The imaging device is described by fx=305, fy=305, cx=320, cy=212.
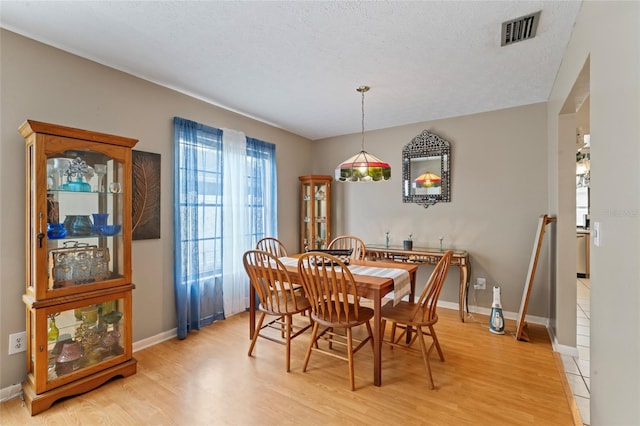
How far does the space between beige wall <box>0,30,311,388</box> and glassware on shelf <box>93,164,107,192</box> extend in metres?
0.41

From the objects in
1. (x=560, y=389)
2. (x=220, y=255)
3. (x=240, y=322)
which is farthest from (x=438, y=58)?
(x=240, y=322)

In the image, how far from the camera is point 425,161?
13.7 ft

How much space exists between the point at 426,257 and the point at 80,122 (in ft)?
12.2

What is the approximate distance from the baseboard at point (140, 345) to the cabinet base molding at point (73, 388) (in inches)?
2.9

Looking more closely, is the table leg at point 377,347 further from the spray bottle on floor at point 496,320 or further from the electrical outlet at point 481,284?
the electrical outlet at point 481,284

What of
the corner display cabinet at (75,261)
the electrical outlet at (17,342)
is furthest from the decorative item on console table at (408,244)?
the electrical outlet at (17,342)

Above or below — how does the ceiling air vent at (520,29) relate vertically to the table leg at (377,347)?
above

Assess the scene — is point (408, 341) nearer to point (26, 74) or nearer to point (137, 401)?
point (137, 401)

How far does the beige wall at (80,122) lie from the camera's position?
6.91ft

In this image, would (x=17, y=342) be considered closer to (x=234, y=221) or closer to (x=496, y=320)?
(x=234, y=221)

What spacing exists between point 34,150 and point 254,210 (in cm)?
231

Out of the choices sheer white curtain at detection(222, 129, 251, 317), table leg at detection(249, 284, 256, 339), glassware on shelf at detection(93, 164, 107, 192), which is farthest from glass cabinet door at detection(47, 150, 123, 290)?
sheer white curtain at detection(222, 129, 251, 317)

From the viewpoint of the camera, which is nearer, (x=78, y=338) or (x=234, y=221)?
(x=78, y=338)

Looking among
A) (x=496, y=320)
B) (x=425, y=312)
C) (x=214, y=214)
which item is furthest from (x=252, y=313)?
(x=496, y=320)
